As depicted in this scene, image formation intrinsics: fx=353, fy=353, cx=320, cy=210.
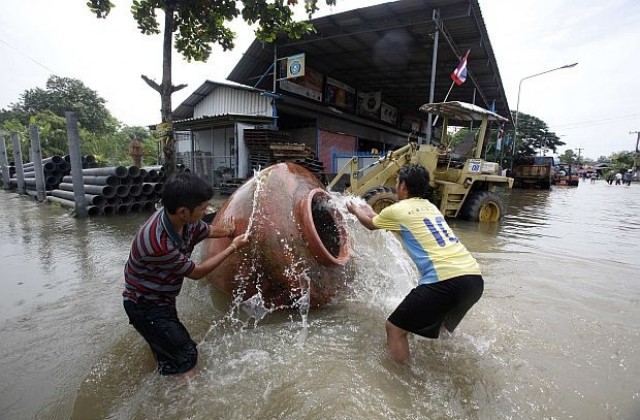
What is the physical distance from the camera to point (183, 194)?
1.94 metres

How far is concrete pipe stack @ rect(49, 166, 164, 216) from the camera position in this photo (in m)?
8.11

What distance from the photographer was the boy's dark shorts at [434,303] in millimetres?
2256

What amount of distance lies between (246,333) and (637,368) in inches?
116

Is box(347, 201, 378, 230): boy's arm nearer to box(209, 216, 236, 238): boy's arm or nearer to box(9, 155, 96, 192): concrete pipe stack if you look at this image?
box(209, 216, 236, 238): boy's arm

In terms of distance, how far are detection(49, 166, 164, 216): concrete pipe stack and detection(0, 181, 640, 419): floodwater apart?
146 inches

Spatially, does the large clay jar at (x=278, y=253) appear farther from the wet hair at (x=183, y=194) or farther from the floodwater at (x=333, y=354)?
the wet hair at (x=183, y=194)

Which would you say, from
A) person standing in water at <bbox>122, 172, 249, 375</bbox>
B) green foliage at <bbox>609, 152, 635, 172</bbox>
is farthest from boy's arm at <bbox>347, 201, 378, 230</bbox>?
green foliage at <bbox>609, 152, 635, 172</bbox>

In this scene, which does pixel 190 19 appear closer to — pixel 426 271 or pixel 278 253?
pixel 278 253

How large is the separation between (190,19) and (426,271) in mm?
6268

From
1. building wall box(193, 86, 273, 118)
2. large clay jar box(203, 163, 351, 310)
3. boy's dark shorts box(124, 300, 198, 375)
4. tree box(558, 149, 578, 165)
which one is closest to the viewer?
boy's dark shorts box(124, 300, 198, 375)

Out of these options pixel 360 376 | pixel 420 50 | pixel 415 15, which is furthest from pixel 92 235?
pixel 420 50

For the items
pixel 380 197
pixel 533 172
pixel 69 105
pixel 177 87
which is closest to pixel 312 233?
pixel 380 197

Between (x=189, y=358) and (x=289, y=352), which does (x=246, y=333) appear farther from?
(x=189, y=358)

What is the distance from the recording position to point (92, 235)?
618 cm
